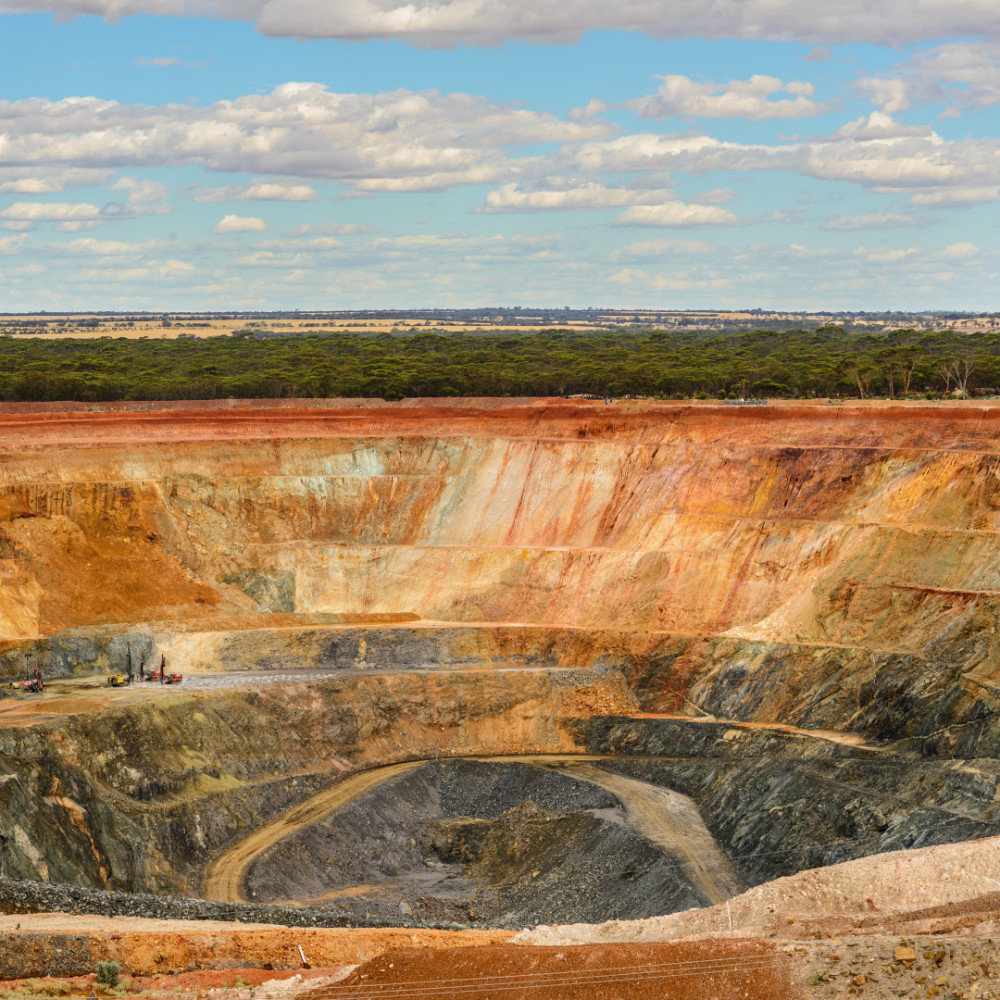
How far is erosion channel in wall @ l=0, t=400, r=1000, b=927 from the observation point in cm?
4359

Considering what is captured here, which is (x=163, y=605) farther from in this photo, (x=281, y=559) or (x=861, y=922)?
(x=861, y=922)

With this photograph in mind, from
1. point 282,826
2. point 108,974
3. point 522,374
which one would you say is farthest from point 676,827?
point 522,374

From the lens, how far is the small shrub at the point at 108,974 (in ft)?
86.7

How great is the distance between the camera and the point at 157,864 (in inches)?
1695

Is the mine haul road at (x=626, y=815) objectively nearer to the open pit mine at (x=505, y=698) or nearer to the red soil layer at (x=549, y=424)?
the open pit mine at (x=505, y=698)

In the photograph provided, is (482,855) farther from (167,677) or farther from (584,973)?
(584,973)

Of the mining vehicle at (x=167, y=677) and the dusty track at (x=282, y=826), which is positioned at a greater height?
the mining vehicle at (x=167, y=677)

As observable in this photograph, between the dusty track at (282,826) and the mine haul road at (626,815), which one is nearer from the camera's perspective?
the mine haul road at (626,815)

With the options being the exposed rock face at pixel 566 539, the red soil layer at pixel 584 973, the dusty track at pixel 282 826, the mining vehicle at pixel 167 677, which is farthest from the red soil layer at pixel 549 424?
the red soil layer at pixel 584 973

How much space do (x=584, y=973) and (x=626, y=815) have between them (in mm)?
23093

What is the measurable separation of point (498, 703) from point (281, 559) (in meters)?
16.8

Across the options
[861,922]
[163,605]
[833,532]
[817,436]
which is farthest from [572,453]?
[861,922]

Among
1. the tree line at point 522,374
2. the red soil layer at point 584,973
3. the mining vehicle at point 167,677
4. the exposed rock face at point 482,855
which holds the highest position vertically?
the tree line at point 522,374

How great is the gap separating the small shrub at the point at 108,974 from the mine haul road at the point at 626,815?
50.8ft
